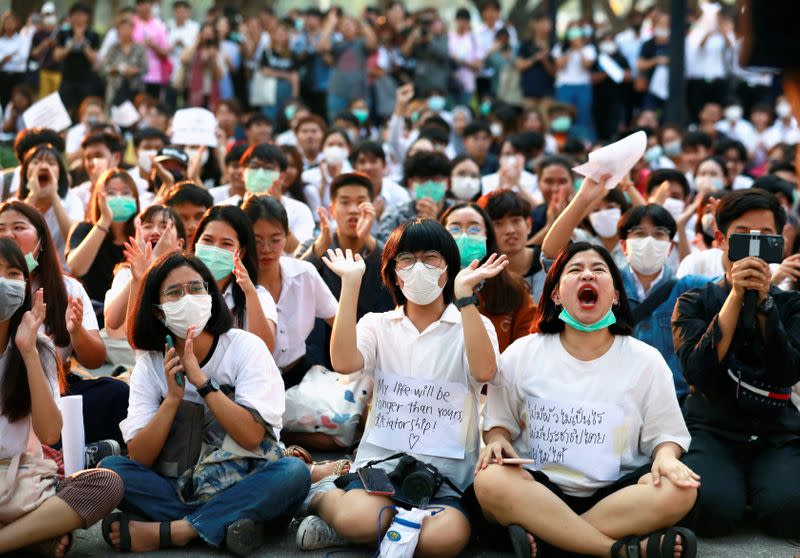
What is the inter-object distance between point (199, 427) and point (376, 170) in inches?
205

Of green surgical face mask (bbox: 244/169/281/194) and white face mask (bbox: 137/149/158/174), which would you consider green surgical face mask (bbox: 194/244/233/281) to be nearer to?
green surgical face mask (bbox: 244/169/281/194)

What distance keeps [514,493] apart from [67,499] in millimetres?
1732

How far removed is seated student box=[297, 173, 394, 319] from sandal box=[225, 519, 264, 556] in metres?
2.35

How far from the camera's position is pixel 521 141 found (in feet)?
38.1

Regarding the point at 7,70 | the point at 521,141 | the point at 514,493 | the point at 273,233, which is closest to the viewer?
the point at 514,493

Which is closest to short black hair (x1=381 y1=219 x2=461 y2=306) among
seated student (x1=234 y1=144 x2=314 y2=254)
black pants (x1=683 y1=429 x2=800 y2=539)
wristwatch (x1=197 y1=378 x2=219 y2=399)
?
wristwatch (x1=197 y1=378 x2=219 y2=399)

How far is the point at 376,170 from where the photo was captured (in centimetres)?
998

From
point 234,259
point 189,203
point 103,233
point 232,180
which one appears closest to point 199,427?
point 234,259

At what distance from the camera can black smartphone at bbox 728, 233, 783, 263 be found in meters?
4.83

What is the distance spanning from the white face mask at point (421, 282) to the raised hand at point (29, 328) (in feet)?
4.84

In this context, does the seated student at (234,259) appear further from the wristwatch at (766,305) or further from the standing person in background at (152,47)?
the standing person in background at (152,47)

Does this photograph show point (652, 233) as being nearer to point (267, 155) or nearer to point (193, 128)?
point (267, 155)

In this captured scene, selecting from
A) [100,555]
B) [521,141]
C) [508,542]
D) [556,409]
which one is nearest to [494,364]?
[556,409]

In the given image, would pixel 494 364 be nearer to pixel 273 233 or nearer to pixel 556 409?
pixel 556 409
